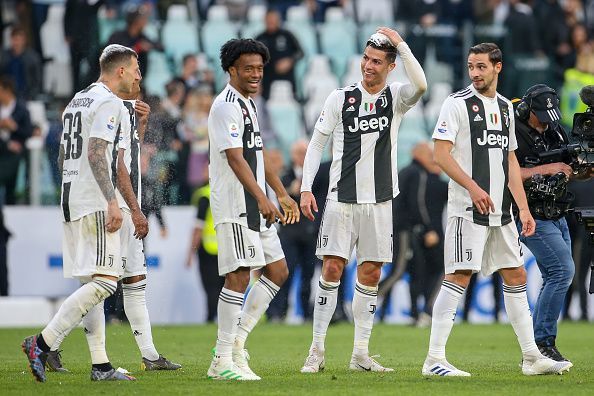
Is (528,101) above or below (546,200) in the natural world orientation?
above

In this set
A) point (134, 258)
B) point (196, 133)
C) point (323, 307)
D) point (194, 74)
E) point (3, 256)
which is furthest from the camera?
point (194, 74)

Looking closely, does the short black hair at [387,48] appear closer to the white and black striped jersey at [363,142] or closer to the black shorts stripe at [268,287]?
the white and black striped jersey at [363,142]

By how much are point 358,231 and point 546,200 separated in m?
1.55

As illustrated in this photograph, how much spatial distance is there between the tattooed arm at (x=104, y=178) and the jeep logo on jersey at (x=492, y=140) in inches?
105

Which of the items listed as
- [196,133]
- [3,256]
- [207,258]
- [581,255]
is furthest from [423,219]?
[3,256]

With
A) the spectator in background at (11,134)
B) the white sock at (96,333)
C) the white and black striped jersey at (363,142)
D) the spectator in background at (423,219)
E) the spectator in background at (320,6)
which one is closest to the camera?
the white sock at (96,333)

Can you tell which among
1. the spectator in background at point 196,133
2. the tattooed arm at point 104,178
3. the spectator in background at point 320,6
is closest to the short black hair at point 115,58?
the tattooed arm at point 104,178

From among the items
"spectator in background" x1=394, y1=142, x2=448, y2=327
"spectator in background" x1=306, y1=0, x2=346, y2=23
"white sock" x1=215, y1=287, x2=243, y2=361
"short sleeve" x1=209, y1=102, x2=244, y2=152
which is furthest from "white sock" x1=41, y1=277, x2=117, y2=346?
"spectator in background" x1=306, y1=0, x2=346, y2=23

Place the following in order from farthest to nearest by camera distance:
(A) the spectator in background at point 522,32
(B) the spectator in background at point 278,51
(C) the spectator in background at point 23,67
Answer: (A) the spectator in background at point 522,32 < (B) the spectator in background at point 278,51 < (C) the spectator in background at point 23,67

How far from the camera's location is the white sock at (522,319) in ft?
28.8

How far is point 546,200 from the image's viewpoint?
945 cm

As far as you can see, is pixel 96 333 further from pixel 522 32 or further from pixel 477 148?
pixel 522 32

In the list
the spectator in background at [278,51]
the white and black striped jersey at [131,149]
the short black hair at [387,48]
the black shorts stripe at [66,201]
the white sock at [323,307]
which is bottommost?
the white sock at [323,307]

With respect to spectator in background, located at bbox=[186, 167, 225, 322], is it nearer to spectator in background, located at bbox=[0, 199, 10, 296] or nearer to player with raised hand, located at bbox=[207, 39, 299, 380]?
spectator in background, located at bbox=[0, 199, 10, 296]
